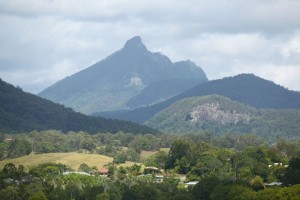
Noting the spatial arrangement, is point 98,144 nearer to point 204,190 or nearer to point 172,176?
point 172,176

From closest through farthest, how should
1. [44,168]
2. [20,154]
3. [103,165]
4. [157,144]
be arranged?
1. [44,168]
2. [103,165]
3. [20,154]
4. [157,144]

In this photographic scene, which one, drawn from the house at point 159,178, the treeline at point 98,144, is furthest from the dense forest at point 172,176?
the house at point 159,178

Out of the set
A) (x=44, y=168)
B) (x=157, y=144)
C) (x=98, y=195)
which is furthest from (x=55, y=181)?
(x=157, y=144)

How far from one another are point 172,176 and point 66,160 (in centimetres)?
3355

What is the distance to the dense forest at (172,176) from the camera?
91.6 metres

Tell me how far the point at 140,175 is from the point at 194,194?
32.5m

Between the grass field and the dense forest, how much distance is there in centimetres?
503

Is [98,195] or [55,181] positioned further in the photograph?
[55,181]

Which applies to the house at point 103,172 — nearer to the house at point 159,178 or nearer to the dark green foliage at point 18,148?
the house at point 159,178

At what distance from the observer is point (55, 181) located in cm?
11088

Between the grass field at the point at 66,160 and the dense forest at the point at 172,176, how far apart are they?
198 inches

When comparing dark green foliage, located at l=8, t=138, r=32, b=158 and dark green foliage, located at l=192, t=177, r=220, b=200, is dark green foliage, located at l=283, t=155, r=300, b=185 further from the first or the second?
dark green foliage, located at l=8, t=138, r=32, b=158

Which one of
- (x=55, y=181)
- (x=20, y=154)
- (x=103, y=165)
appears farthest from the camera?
(x=20, y=154)

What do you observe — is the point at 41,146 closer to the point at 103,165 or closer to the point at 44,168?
the point at 103,165
